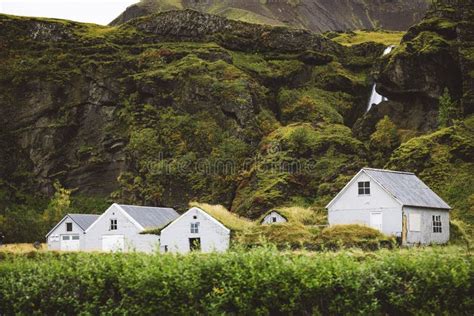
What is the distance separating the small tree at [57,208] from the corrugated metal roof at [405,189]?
52669mm

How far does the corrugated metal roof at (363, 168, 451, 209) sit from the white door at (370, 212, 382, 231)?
2.08m

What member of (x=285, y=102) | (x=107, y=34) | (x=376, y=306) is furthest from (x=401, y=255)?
(x=107, y=34)

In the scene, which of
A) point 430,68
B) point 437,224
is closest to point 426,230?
point 437,224

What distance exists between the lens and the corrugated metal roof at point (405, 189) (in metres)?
51.0

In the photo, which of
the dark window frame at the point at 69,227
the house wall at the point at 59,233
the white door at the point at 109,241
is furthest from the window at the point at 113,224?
the dark window frame at the point at 69,227

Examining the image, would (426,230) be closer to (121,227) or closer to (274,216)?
(274,216)

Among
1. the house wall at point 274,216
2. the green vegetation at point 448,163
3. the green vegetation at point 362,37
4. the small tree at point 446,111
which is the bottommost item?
the house wall at point 274,216

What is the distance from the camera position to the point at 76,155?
4316 inches

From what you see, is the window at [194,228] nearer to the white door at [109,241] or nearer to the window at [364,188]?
the white door at [109,241]

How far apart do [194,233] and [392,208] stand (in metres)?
17.5

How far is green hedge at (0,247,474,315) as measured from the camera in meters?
26.2

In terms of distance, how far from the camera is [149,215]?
7181 centimetres

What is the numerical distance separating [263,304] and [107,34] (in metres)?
105

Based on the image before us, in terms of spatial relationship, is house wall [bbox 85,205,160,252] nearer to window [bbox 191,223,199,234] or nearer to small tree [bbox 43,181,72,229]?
window [bbox 191,223,199,234]
